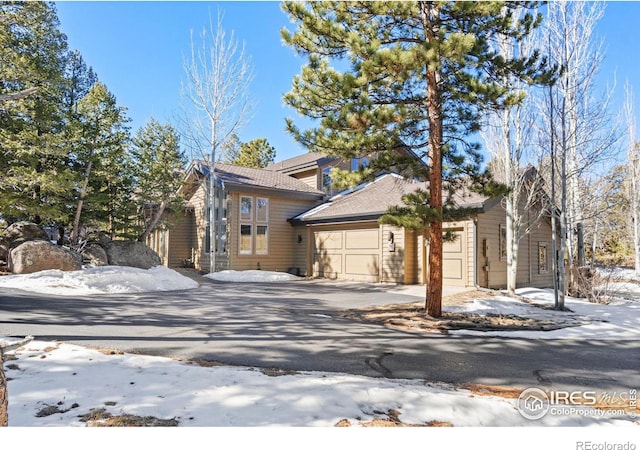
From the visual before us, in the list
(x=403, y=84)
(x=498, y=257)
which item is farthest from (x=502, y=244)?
(x=403, y=84)

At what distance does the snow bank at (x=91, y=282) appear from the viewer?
1009 cm

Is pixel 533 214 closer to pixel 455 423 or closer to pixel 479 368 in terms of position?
pixel 479 368

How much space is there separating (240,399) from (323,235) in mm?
14428

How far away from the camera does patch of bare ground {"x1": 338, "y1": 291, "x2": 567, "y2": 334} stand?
23.4 ft

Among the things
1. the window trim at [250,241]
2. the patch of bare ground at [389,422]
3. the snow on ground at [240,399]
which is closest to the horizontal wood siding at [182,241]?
the window trim at [250,241]

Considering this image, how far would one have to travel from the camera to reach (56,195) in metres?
13.6

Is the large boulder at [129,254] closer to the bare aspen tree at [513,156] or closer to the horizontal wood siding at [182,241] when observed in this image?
the horizontal wood siding at [182,241]

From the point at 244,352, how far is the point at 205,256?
48.1 ft

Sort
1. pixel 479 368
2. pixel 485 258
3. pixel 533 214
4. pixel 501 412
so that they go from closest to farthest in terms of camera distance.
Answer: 1. pixel 501 412
2. pixel 479 368
3. pixel 485 258
4. pixel 533 214

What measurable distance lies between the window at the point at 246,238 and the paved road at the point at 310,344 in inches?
339

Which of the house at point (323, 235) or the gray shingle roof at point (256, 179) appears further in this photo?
the gray shingle roof at point (256, 179)

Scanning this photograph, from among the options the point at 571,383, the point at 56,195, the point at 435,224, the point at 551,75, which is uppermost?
the point at 551,75

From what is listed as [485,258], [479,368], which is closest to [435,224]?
[479,368]

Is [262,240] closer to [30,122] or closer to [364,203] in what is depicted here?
[364,203]
